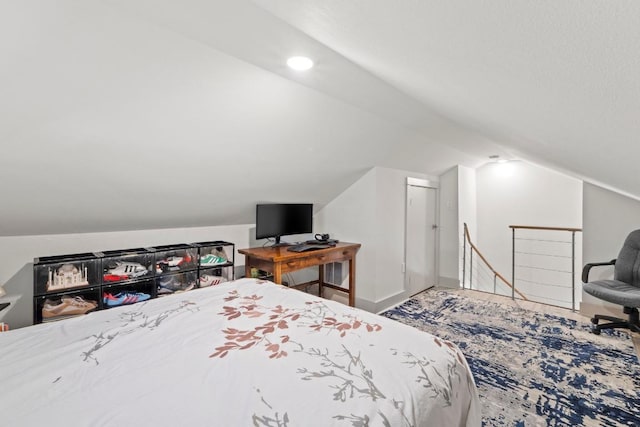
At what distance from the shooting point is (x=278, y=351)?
1.20 m

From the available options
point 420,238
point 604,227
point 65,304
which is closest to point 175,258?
point 65,304

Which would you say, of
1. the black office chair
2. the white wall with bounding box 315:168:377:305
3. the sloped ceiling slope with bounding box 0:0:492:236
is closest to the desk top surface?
the white wall with bounding box 315:168:377:305

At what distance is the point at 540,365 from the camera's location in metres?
2.45

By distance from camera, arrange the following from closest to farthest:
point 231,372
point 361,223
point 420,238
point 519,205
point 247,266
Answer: point 231,372 → point 247,266 → point 361,223 → point 420,238 → point 519,205

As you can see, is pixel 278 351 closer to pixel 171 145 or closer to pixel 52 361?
pixel 52 361

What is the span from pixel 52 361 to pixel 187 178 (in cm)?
158

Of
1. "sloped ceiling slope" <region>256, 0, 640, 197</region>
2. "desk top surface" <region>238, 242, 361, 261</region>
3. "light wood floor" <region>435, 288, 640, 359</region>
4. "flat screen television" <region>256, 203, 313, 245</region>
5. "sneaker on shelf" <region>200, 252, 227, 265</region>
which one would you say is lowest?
"light wood floor" <region>435, 288, 640, 359</region>

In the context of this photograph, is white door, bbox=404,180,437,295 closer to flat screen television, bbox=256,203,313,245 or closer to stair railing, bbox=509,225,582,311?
stair railing, bbox=509,225,582,311

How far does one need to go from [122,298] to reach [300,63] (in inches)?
99.7

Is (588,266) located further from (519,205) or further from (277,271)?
(277,271)

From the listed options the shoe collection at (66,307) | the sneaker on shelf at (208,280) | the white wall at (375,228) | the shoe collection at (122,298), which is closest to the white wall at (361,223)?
the white wall at (375,228)

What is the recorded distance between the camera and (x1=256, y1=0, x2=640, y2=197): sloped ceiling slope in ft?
1.71

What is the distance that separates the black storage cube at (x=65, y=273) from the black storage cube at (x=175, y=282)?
51 centimetres

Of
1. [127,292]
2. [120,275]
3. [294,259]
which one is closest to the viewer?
[120,275]
